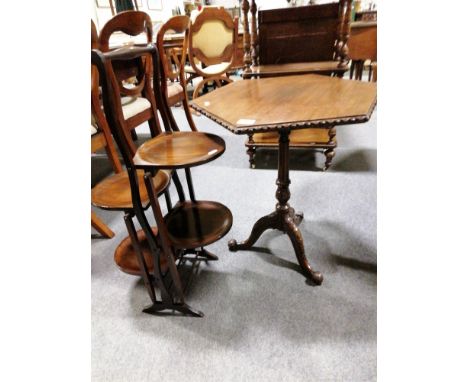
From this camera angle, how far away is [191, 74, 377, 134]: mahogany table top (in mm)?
862

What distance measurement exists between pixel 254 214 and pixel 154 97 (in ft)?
3.06

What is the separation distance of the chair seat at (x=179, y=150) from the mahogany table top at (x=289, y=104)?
10cm

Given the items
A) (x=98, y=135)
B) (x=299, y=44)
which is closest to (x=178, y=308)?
(x=98, y=135)

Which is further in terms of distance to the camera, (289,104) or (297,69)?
(297,69)

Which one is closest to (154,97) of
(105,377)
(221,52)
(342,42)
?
(105,377)

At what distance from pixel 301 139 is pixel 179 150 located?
1.57m

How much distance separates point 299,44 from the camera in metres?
2.22

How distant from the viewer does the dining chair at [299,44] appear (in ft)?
6.48

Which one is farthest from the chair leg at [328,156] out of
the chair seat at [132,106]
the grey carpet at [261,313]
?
the chair seat at [132,106]

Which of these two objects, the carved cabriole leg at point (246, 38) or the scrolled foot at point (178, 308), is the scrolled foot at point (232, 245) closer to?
the scrolled foot at point (178, 308)

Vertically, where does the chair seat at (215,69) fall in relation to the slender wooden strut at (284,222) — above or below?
above

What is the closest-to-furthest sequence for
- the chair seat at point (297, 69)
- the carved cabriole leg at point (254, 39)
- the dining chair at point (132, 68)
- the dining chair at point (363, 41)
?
the dining chair at point (132, 68) < the chair seat at point (297, 69) < the carved cabriole leg at point (254, 39) < the dining chair at point (363, 41)

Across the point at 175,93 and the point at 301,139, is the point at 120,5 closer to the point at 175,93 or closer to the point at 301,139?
the point at 175,93

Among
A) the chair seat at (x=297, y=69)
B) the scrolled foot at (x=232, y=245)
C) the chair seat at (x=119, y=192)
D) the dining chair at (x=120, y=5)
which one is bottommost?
the scrolled foot at (x=232, y=245)
